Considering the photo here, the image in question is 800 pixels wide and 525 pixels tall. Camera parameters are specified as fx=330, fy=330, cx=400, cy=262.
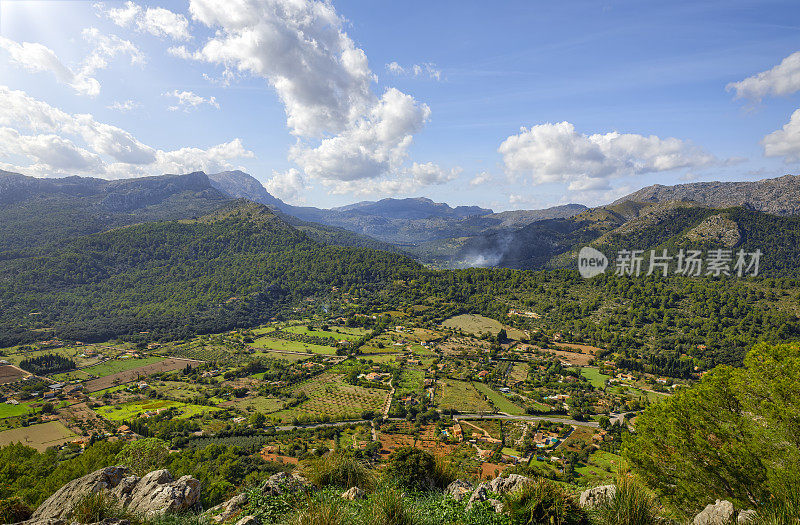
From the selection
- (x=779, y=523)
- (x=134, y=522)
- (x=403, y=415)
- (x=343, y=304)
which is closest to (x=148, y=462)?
(x=134, y=522)

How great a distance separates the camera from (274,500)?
841 centimetres

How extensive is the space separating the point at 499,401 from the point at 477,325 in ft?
131

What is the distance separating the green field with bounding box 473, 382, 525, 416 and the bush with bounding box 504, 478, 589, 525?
4726 cm

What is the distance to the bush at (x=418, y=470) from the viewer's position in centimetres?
1159

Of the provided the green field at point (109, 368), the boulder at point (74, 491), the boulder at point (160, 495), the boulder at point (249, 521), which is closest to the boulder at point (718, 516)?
the boulder at point (249, 521)

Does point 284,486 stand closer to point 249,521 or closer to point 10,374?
point 249,521

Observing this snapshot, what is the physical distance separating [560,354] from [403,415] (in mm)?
43001

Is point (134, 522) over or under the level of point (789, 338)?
over

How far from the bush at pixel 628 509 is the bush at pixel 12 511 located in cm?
1341

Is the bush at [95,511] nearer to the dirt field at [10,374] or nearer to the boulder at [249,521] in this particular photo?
the boulder at [249,521]

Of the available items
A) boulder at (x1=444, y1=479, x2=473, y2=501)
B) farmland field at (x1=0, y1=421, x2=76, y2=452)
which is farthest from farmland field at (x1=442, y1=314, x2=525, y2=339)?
boulder at (x1=444, y1=479, x2=473, y2=501)

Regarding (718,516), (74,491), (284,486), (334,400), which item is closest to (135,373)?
(334,400)

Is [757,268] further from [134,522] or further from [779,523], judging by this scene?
[134,522]

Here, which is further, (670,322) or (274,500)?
(670,322)
